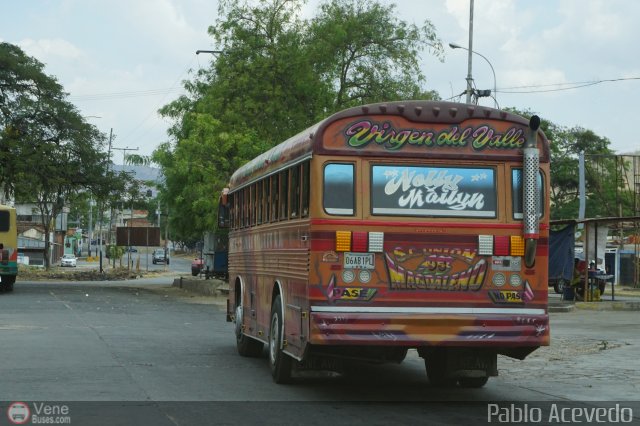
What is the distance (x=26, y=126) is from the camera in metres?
47.4

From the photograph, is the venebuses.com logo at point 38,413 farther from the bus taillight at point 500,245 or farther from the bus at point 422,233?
the bus taillight at point 500,245

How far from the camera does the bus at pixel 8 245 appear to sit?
125 ft

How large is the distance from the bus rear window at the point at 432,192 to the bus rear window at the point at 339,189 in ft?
0.77

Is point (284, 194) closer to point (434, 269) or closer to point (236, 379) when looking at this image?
point (236, 379)

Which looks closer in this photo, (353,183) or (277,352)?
(353,183)

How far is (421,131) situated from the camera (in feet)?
37.3

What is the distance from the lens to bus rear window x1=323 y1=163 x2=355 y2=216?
36.7ft

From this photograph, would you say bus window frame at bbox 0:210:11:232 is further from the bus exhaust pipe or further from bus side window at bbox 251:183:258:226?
the bus exhaust pipe

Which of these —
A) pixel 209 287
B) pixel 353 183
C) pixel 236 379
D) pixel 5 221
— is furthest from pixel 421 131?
pixel 5 221

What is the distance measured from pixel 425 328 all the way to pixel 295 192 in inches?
94.0

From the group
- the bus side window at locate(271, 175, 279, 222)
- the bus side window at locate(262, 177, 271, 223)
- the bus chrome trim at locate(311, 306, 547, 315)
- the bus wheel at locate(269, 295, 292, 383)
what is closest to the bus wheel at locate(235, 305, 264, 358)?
the bus side window at locate(262, 177, 271, 223)

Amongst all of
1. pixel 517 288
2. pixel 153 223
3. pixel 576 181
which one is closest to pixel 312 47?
pixel 517 288

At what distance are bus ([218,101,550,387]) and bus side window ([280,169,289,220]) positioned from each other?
110cm

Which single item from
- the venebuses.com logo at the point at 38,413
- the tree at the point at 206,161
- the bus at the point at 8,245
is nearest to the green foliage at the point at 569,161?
the tree at the point at 206,161
